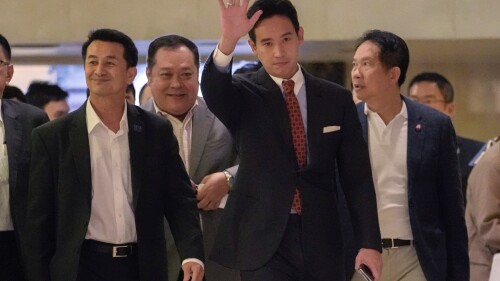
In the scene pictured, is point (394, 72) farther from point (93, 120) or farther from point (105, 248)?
point (105, 248)

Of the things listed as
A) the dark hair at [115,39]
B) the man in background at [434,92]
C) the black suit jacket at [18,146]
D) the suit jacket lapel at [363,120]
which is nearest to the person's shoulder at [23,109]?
the black suit jacket at [18,146]

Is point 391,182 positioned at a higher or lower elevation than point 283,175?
lower

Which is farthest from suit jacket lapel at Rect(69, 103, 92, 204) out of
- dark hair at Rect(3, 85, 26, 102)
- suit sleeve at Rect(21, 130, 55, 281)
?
dark hair at Rect(3, 85, 26, 102)

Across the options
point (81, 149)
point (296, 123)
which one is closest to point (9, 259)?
point (81, 149)

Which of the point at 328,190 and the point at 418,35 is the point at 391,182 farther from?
the point at 418,35

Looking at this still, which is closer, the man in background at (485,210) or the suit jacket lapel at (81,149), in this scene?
the suit jacket lapel at (81,149)

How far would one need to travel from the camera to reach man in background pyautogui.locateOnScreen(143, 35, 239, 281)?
534 centimetres

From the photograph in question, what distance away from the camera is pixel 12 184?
15.5ft

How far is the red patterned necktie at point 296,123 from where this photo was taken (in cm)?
446

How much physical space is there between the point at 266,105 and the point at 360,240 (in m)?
0.66

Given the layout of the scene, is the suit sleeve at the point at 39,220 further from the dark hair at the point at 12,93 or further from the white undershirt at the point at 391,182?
the dark hair at the point at 12,93

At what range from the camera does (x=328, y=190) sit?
4.46m

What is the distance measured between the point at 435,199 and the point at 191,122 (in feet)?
4.06

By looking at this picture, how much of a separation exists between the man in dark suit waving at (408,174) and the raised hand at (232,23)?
1189 mm
